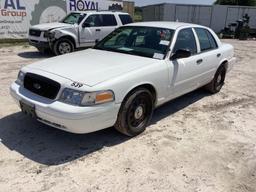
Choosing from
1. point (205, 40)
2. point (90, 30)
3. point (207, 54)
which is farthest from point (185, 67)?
point (90, 30)

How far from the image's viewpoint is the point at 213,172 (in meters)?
3.70

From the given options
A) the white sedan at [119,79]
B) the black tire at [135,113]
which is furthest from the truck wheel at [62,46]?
the black tire at [135,113]

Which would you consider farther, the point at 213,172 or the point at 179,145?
the point at 179,145

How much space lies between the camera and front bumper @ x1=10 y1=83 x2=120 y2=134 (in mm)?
3596

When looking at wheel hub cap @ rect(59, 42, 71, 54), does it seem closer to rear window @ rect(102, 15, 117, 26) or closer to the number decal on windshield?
rear window @ rect(102, 15, 117, 26)

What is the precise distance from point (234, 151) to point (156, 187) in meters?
1.52

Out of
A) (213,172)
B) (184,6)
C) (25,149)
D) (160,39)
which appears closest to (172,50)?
(160,39)

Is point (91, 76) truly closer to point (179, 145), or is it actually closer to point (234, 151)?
point (179, 145)

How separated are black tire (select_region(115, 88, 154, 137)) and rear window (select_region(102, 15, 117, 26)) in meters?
8.01

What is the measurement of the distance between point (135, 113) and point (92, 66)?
92 cm

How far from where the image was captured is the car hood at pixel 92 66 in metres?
3.88

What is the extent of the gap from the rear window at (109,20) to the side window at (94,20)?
0.77ft

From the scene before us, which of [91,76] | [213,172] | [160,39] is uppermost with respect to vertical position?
[160,39]

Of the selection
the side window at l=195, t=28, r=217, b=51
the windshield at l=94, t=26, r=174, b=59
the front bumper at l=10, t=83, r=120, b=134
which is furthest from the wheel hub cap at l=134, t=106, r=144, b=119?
the side window at l=195, t=28, r=217, b=51
